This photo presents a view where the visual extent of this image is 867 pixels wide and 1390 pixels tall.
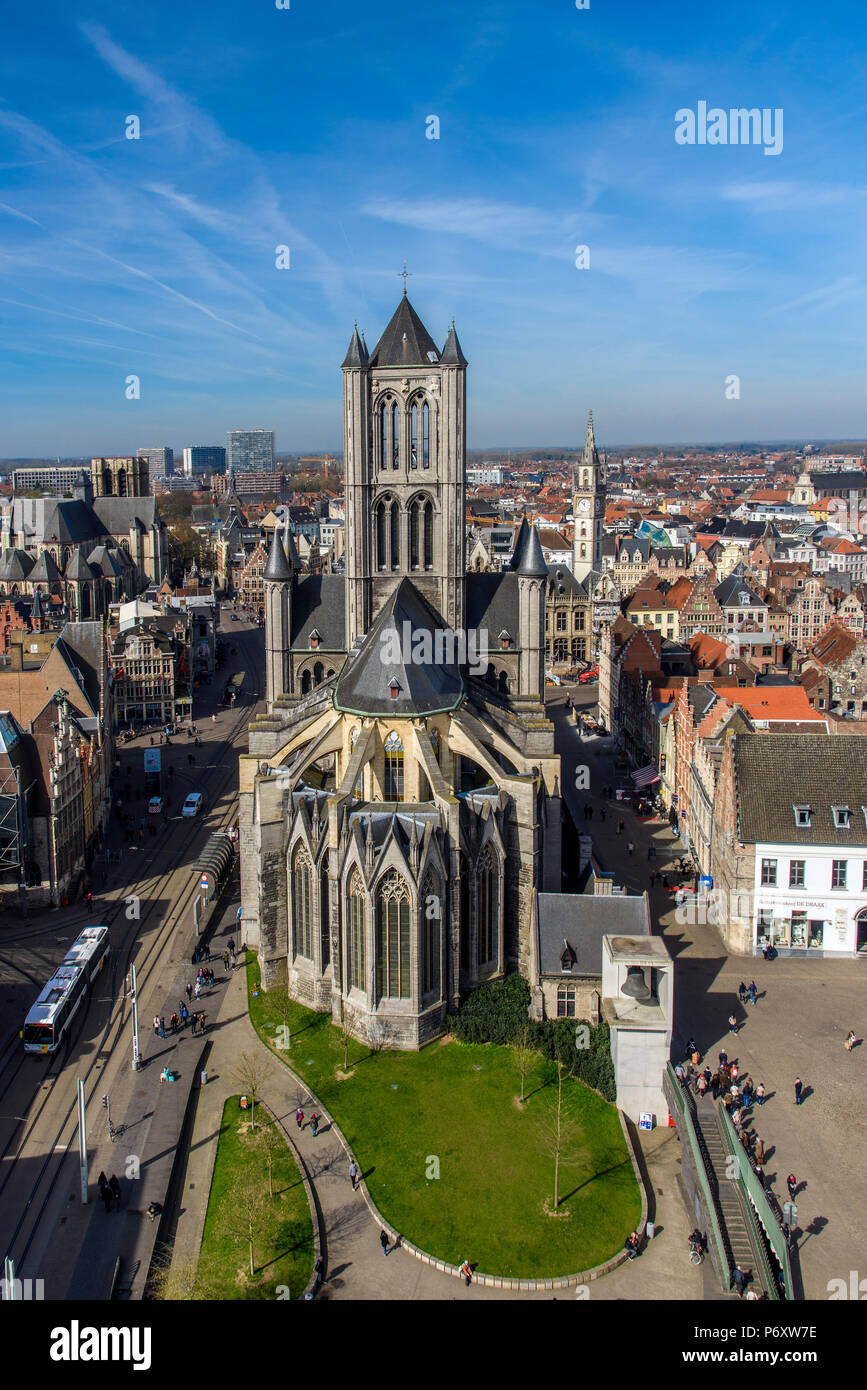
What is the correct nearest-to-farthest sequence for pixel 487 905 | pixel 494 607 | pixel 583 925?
pixel 583 925
pixel 487 905
pixel 494 607

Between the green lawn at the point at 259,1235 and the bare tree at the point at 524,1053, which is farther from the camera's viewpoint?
the bare tree at the point at 524,1053

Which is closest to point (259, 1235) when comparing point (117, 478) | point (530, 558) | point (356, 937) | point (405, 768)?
point (356, 937)

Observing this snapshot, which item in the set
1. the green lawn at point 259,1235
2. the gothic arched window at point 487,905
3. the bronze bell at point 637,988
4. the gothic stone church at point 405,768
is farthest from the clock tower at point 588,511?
the green lawn at point 259,1235

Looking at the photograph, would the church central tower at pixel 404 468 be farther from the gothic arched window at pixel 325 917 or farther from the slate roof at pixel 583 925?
→ the slate roof at pixel 583 925

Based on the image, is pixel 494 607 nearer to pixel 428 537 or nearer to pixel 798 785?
pixel 428 537

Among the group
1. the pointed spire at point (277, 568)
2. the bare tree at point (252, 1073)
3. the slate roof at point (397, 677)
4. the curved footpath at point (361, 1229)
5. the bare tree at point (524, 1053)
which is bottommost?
the curved footpath at point (361, 1229)
